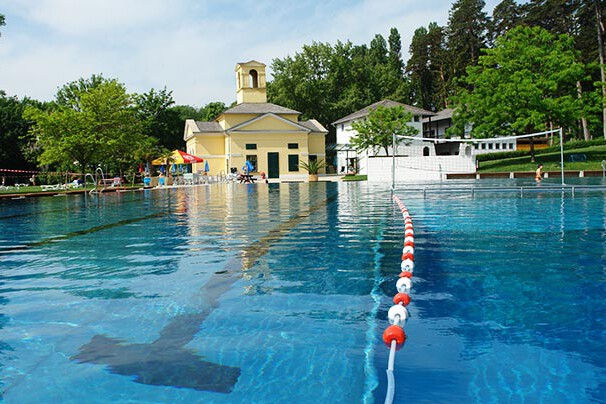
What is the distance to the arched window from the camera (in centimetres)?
6475

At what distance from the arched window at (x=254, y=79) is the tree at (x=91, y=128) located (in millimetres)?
22109

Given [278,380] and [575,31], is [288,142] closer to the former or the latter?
[575,31]

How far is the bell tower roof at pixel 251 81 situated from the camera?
6425 cm

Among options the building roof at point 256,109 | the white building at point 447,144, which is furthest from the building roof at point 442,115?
the building roof at point 256,109

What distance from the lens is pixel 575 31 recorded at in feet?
206

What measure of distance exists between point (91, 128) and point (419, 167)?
25515 millimetres

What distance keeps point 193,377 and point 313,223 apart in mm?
10469

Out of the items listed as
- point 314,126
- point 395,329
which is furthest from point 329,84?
point 395,329

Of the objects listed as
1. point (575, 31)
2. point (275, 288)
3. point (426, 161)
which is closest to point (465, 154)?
point (426, 161)

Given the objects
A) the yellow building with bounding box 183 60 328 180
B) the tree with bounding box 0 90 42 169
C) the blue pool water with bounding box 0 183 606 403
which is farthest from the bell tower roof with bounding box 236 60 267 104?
the blue pool water with bounding box 0 183 606 403

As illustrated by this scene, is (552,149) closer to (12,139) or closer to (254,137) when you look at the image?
(254,137)

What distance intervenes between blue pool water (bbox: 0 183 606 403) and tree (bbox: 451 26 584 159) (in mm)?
33965

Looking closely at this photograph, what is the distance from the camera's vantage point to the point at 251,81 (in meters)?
64.9

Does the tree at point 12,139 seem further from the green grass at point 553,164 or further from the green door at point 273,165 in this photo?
the green grass at point 553,164
